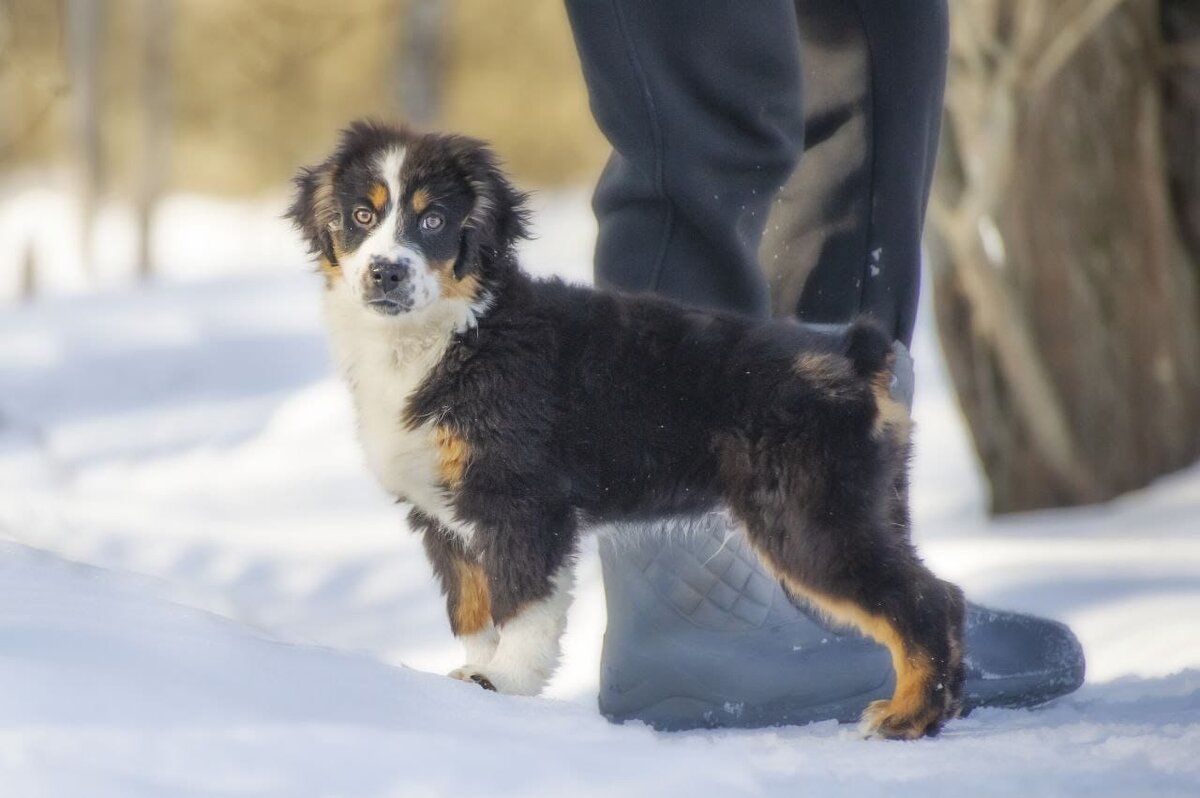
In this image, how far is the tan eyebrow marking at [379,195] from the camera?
8.93 ft

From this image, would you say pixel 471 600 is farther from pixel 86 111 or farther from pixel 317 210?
pixel 86 111

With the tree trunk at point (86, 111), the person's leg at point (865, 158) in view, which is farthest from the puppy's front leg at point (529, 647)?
the tree trunk at point (86, 111)

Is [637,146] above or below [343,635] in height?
above

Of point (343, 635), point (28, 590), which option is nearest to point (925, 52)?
point (28, 590)

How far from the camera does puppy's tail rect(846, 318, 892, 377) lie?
100 inches

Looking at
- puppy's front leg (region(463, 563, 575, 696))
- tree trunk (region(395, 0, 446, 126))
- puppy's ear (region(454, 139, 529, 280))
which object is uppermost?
puppy's ear (region(454, 139, 529, 280))

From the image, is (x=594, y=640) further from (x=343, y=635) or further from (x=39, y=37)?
(x=39, y=37)

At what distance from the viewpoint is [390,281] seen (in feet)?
8.64

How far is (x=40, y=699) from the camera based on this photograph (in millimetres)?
1763

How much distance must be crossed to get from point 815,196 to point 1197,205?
3628 millimetres

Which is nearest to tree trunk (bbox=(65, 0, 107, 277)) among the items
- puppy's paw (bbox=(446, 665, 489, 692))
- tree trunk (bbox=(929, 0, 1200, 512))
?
tree trunk (bbox=(929, 0, 1200, 512))

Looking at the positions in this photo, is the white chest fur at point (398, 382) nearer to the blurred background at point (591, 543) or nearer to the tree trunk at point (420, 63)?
the blurred background at point (591, 543)

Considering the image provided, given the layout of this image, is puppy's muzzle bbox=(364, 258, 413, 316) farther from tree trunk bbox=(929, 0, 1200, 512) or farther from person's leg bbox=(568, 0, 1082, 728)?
tree trunk bbox=(929, 0, 1200, 512)

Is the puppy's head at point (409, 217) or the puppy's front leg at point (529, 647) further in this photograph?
the puppy's head at point (409, 217)
